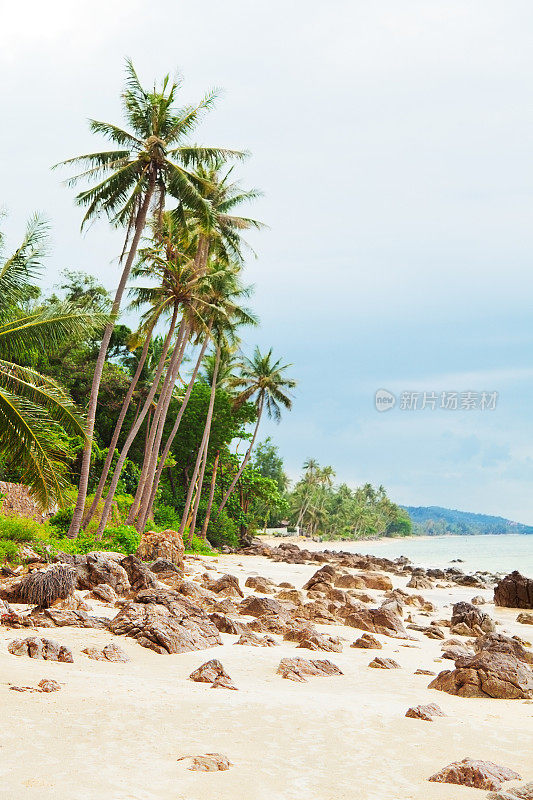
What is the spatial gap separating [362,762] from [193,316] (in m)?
21.3

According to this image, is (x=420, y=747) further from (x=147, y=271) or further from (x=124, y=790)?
(x=147, y=271)

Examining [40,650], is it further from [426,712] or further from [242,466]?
[242,466]

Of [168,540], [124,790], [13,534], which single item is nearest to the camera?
[124,790]

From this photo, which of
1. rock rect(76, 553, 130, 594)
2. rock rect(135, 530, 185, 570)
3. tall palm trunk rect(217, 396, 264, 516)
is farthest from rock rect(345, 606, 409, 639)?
tall palm trunk rect(217, 396, 264, 516)

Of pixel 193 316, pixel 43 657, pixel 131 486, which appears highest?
pixel 193 316

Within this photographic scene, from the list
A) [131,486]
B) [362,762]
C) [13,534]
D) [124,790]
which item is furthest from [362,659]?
[131,486]

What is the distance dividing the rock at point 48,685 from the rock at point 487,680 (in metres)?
4.34

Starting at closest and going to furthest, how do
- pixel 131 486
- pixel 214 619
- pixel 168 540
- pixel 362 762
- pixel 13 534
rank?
pixel 362 762
pixel 214 619
pixel 13 534
pixel 168 540
pixel 131 486

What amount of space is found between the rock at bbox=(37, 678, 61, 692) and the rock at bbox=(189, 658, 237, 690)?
1.59m

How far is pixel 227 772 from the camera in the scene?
15.1 ft

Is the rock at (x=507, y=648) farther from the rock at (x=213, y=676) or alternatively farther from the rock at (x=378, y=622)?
the rock at (x=213, y=676)

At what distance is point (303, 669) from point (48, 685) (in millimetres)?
A: 3237

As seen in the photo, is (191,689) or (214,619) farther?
(214,619)

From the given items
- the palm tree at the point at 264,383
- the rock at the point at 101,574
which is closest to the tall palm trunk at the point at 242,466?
the palm tree at the point at 264,383
